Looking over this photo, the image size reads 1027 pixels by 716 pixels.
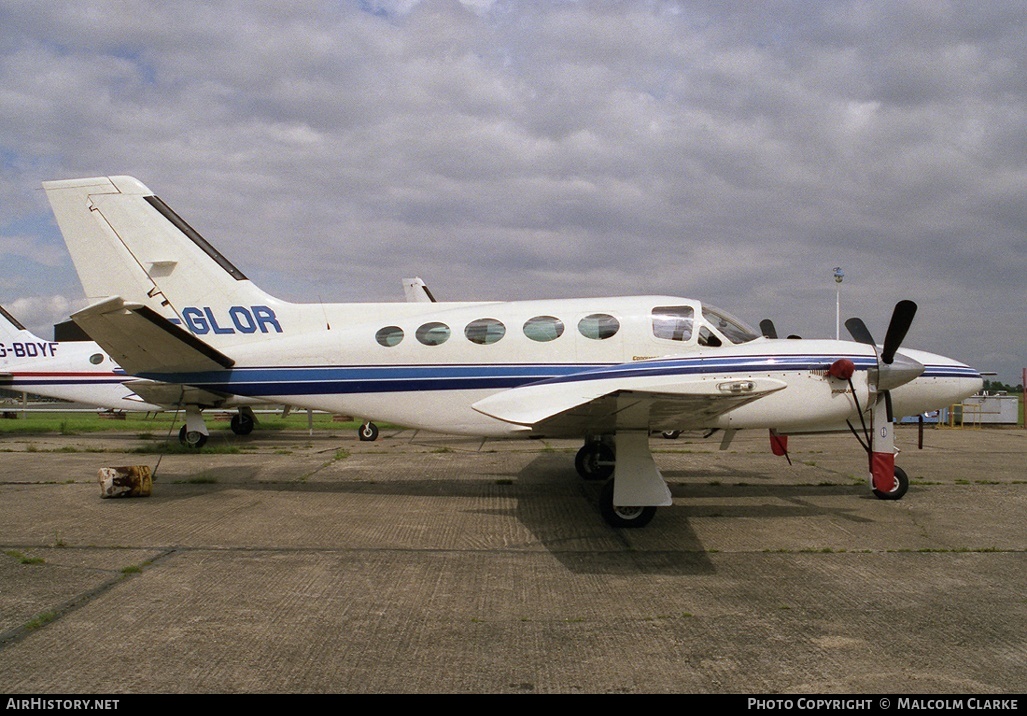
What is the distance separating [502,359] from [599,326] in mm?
1355

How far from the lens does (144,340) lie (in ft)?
30.6

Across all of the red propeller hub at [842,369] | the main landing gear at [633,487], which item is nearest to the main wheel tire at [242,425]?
the main landing gear at [633,487]

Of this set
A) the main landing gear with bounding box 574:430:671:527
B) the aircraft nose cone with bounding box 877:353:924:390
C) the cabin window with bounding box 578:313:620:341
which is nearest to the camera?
the main landing gear with bounding box 574:430:671:527

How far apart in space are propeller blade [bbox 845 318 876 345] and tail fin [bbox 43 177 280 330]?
8.64 meters

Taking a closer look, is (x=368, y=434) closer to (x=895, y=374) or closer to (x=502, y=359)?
(x=502, y=359)

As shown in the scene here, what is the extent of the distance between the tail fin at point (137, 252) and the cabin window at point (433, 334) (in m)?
2.70

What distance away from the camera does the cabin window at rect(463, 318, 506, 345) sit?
9.03m

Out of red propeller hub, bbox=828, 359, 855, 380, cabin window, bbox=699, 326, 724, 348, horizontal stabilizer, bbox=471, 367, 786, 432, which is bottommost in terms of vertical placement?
horizontal stabilizer, bbox=471, 367, 786, 432

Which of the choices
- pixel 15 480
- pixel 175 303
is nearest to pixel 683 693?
pixel 175 303

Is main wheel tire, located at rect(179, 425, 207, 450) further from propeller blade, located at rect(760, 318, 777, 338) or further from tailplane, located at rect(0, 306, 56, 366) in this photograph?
propeller blade, located at rect(760, 318, 777, 338)

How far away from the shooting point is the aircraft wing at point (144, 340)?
883 cm

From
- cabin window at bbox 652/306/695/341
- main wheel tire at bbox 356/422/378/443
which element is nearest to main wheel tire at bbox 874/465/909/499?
cabin window at bbox 652/306/695/341

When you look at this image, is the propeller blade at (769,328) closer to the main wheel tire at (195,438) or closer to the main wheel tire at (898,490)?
the main wheel tire at (898,490)
